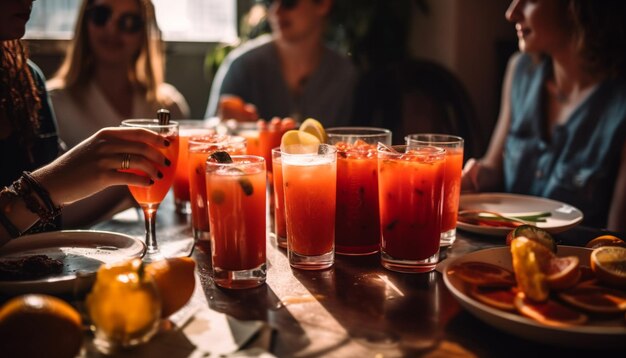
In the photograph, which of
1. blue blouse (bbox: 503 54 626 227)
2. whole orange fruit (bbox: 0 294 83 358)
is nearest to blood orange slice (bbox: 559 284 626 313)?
whole orange fruit (bbox: 0 294 83 358)

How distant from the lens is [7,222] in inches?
42.9

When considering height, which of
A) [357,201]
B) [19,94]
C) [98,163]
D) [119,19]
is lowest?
[357,201]

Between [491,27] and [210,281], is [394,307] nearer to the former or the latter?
[210,281]

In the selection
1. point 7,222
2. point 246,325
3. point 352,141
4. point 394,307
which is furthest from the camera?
point 352,141

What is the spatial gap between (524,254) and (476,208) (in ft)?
2.16

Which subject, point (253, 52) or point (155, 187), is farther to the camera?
point (253, 52)

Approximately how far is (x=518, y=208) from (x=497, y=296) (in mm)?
697

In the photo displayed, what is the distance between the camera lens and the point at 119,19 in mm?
2768

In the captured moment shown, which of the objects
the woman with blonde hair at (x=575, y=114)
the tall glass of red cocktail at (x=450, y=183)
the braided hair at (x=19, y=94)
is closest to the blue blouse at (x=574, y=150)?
the woman with blonde hair at (x=575, y=114)

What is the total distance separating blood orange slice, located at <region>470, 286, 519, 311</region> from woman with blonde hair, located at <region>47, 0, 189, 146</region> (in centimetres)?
222

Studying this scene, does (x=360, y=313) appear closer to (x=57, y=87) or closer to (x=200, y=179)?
(x=200, y=179)

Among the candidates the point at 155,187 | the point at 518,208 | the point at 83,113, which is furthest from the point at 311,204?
the point at 83,113

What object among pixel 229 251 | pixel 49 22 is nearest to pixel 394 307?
Result: pixel 229 251

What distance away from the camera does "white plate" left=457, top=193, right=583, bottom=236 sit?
1.36 m
